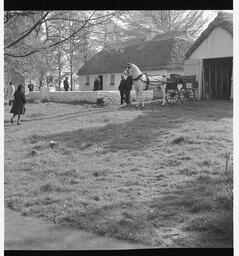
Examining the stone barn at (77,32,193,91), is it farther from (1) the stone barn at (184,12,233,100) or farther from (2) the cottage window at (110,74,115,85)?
(1) the stone barn at (184,12,233,100)

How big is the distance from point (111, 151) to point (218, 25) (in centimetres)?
703

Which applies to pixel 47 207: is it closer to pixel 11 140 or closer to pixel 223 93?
pixel 11 140

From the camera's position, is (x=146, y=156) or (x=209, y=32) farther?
(x=209, y=32)

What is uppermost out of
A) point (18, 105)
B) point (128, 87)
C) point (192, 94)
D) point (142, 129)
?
point (128, 87)

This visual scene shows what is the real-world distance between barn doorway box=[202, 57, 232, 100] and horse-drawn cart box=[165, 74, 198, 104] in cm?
38

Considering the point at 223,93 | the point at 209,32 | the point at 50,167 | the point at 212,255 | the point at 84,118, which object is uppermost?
the point at 209,32

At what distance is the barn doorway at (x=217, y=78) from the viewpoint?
1240cm

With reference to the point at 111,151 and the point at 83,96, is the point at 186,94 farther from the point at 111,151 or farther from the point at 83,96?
the point at 111,151

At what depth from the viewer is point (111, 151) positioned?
8.17 metres

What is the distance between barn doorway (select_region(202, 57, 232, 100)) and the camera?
40.7ft

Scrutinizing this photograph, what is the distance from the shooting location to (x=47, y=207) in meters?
5.26

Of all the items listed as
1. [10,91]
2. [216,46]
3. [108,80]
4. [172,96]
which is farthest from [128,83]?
[108,80]

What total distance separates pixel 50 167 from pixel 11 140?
2362 millimetres

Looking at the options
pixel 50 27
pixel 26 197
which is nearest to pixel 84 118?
pixel 50 27
